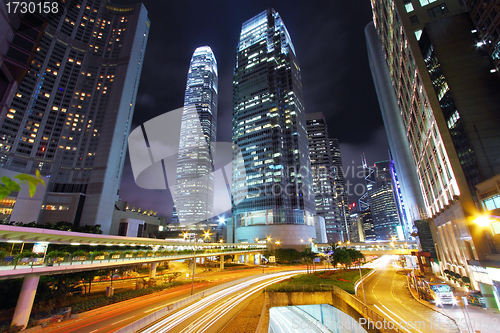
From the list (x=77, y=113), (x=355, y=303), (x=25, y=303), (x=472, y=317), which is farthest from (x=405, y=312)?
(x=77, y=113)

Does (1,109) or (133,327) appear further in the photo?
(1,109)

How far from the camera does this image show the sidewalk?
20.0m

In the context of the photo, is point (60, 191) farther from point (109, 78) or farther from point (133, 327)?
point (133, 327)

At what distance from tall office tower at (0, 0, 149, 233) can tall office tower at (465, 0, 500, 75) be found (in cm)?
12226

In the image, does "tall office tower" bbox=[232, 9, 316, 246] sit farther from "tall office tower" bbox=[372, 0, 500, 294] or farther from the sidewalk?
the sidewalk

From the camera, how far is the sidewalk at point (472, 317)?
19969 millimetres

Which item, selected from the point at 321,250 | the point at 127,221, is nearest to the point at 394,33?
the point at 321,250

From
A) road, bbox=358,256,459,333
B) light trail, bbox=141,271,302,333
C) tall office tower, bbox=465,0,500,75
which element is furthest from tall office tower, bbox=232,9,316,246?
tall office tower, bbox=465,0,500,75

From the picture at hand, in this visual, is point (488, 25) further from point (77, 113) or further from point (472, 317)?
point (77, 113)

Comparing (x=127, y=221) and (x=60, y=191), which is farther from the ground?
(x=60, y=191)

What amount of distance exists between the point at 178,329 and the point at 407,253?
311ft

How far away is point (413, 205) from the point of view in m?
93.4

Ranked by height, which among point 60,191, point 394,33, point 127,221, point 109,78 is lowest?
point 127,221

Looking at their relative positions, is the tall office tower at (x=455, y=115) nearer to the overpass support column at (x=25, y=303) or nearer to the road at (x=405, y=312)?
the road at (x=405, y=312)
